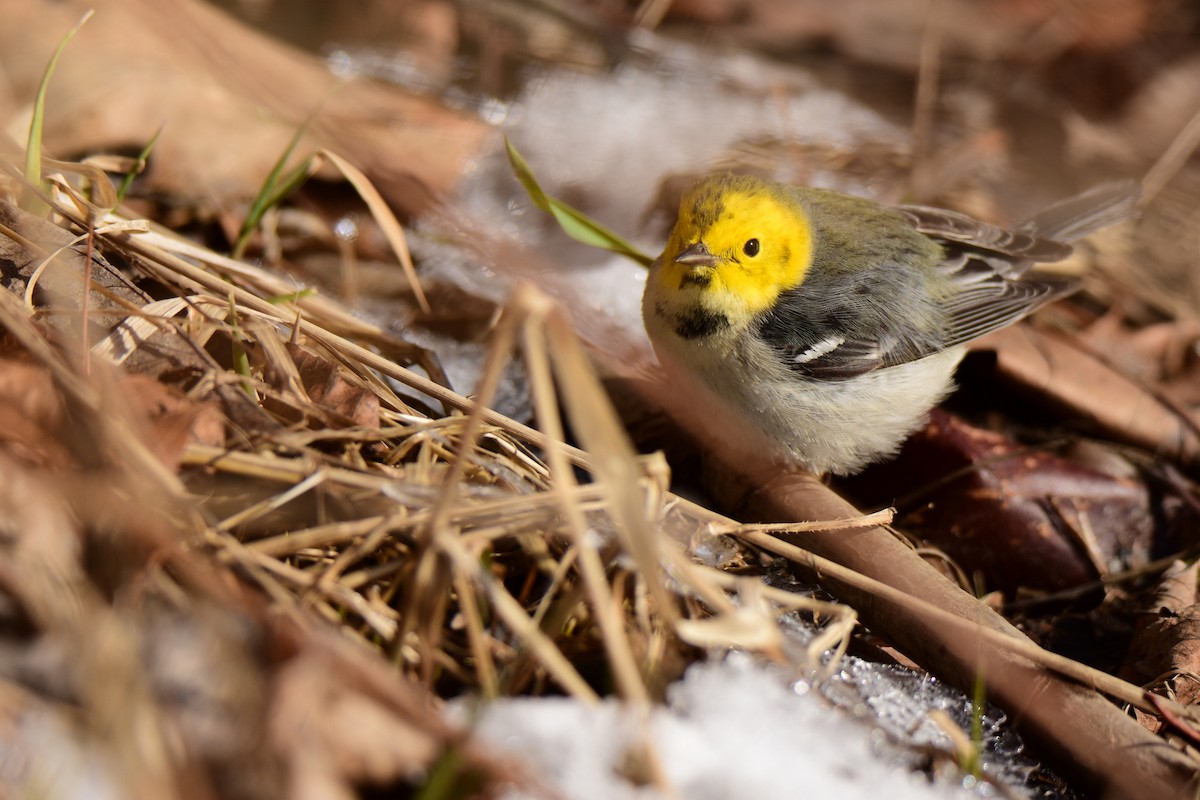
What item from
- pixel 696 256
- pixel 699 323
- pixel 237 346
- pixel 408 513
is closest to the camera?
pixel 408 513

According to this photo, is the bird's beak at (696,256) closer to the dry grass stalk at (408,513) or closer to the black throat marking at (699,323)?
the black throat marking at (699,323)

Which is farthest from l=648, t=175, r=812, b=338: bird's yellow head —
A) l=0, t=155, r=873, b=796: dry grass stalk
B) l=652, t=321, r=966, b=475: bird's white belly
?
l=0, t=155, r=873, b=796: dry grass stalk

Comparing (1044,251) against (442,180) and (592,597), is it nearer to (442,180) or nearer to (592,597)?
(442,180)

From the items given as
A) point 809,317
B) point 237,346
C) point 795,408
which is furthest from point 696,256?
point 237,346

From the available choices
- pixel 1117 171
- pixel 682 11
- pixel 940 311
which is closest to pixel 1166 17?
pixel 1117 171

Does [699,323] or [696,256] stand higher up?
[696,256]

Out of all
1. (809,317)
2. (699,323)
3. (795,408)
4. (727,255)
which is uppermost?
(727,255)

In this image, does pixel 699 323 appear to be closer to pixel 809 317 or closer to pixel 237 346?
pixel 809 317

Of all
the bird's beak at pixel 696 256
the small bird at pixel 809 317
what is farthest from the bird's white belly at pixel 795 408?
the bird's beak at pixel 696 256
